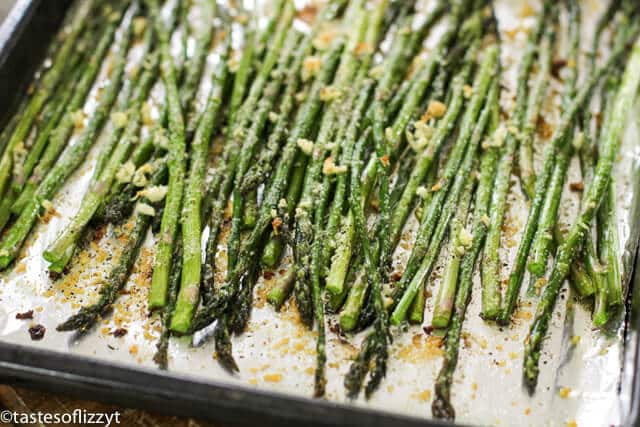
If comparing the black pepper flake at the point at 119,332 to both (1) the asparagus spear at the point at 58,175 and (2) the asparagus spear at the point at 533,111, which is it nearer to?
(1) the asparagus spear at the point at 58,175

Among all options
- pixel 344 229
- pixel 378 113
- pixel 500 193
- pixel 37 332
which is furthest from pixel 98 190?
pixel 500 193

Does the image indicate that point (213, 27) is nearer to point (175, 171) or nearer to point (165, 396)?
point (175, 171)

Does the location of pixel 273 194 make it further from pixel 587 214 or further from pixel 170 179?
pixel 587 214

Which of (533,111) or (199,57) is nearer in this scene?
(533,111)

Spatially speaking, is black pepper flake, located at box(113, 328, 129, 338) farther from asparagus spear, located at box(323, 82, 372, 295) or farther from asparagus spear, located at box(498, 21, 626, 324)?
asparagus spear, located at box(498, 21, 626, 324)

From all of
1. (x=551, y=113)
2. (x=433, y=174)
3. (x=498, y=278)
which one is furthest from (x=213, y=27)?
(x=498, y=278)
